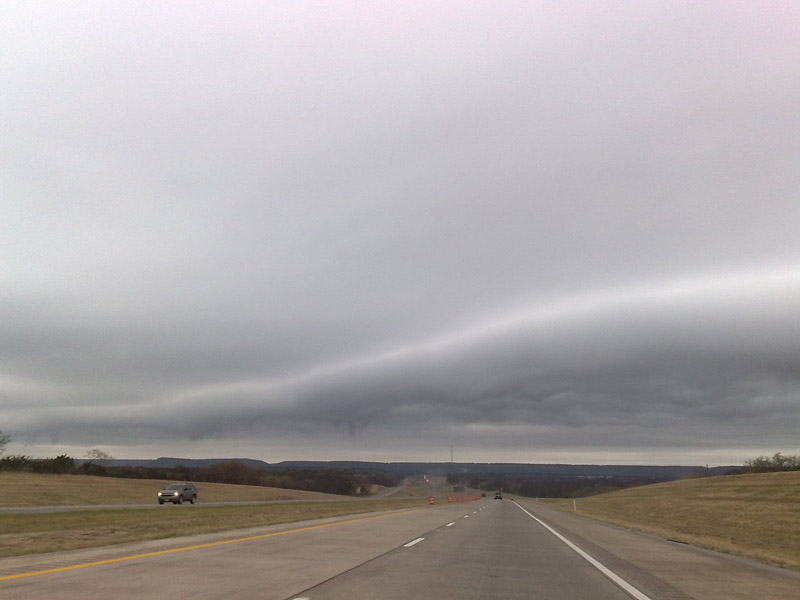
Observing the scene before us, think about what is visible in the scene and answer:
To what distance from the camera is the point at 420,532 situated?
22.4 m

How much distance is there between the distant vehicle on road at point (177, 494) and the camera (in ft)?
156

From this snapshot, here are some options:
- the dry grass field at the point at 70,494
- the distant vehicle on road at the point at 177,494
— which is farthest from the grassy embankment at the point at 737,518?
the dry grass field at the point at 70,494

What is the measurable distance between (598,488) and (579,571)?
6321 inches

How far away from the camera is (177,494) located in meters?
48.4

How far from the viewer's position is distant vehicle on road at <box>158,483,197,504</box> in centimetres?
4766

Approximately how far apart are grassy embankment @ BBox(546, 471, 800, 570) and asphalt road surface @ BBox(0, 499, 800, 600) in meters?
4.71

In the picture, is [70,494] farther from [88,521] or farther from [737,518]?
[737,518]

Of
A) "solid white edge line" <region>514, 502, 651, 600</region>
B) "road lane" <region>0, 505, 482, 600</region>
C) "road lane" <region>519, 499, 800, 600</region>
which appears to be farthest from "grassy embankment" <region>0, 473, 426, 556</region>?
"road lane" <region>519, 499, 800, 600</region>

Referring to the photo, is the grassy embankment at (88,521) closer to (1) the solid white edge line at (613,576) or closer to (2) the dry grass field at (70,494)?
(2) the dry grass field at (70,494)

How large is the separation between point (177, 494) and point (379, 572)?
41.5 metres

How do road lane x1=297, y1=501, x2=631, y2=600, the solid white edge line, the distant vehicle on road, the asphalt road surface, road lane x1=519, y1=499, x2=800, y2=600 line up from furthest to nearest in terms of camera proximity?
the distant vehicle on road, road lane x1=519, y1=499, x2=800, y2=600, the solid white edge line, road lane x1=297, y1=501, x2=631, y2=600, the asphalt road surface

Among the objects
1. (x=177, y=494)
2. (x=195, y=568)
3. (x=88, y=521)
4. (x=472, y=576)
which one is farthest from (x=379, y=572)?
(x=177, y=494)

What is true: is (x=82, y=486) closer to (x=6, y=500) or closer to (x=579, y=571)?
(x=6, y=500)

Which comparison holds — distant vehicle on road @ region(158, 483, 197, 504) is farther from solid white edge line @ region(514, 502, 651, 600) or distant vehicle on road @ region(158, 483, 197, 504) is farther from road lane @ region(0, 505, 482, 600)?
solid white edge line @ region(514, 502, 651, 600)
